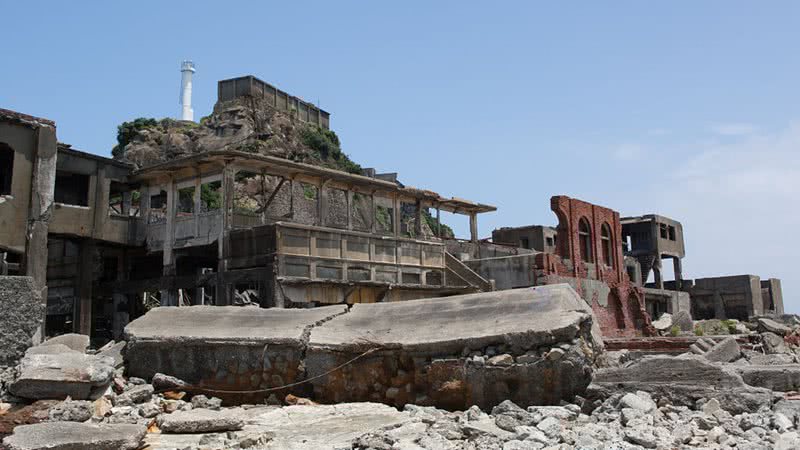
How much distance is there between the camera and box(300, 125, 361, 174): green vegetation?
1993 inches

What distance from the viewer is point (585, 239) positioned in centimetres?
2898

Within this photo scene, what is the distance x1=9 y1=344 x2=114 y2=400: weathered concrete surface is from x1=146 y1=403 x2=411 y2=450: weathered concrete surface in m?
1.15

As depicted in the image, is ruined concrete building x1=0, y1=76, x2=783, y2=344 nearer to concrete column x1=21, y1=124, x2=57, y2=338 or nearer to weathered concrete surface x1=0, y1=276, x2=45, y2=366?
concrete column x1=21, y1=124, x2=57, y2=338

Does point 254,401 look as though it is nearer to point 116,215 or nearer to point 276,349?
point 276,349

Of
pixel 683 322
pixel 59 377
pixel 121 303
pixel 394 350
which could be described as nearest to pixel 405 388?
pixel 394 350

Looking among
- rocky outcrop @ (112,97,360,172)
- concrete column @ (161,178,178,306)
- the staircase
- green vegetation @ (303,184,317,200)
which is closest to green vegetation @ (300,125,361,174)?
rocky outcrop @ (112,97,360,172)

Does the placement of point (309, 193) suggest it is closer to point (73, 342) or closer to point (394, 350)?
point (73, 342)

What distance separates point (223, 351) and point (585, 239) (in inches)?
874

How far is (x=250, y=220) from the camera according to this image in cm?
2041

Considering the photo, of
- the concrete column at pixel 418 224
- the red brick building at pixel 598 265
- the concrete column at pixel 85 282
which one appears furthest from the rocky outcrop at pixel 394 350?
the red brick building at pixel 598 265

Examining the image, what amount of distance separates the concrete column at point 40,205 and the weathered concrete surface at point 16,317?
1074 cm

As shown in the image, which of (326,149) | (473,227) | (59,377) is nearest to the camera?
(59,377)

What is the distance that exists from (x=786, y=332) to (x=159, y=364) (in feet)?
65.1

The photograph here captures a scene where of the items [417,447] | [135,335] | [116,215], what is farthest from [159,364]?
[116,215]
